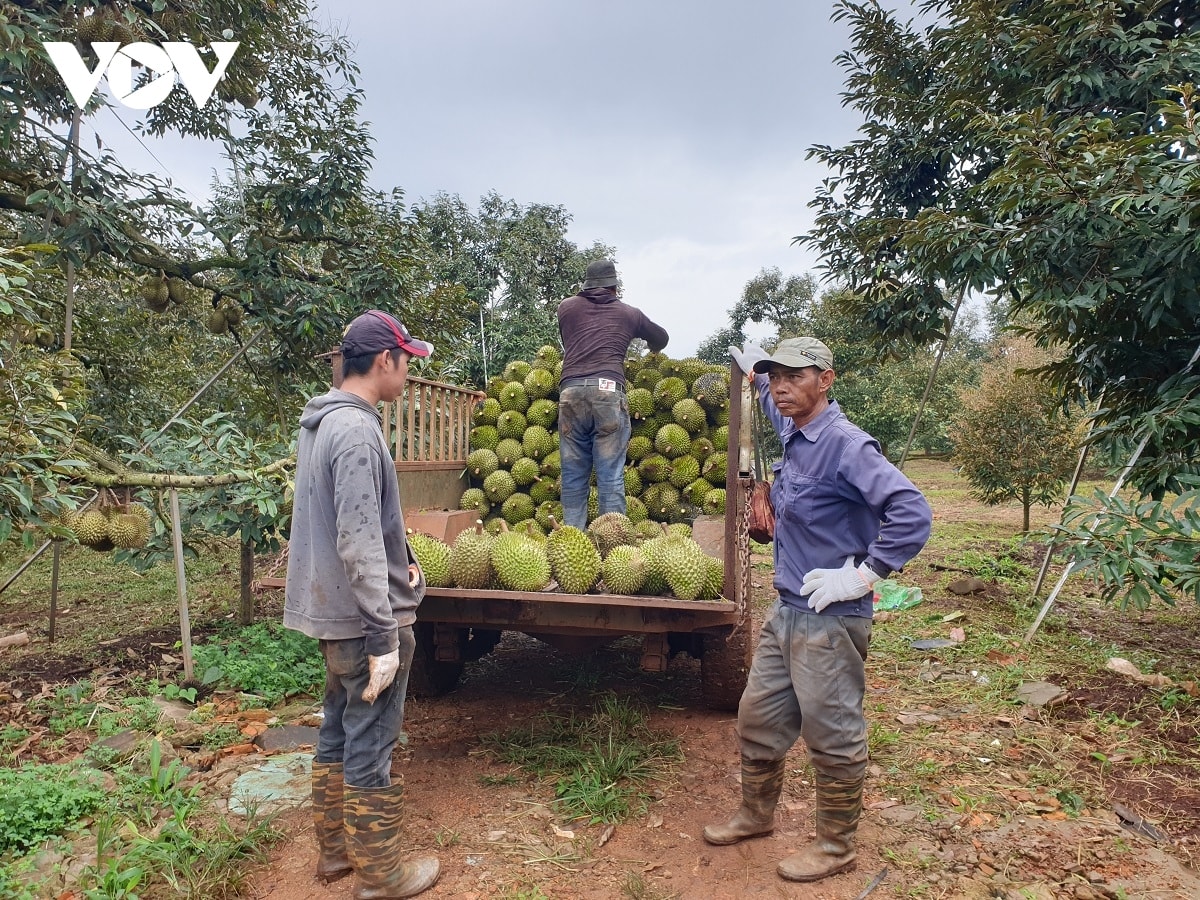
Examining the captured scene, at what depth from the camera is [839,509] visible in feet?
8.53

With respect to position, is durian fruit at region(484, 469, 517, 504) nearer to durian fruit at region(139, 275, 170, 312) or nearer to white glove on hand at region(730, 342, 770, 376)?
white glove on hand at region(730, 342, 770, 376)

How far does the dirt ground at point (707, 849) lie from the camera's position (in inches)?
97.3

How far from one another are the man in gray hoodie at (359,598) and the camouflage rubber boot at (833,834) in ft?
4.34

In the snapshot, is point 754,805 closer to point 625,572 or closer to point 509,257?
point 625,572

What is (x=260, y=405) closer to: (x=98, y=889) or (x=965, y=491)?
(x=98, y=889)

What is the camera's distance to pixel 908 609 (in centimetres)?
629

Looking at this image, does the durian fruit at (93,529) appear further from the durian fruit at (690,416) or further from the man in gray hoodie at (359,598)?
the durian fruit at (690,416)

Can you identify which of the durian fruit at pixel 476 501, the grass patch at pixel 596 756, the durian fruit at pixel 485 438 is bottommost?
the grass patch at pixel 596 756

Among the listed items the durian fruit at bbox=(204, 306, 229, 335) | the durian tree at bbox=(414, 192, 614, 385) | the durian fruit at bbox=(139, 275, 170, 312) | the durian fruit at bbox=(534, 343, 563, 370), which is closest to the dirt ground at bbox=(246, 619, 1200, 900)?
the durian fruit at bbox=(534, 343, 563, 370)

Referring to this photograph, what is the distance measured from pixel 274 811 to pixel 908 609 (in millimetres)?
5343

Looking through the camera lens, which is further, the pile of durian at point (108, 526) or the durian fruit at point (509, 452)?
the durian fruit at point (509, 452)

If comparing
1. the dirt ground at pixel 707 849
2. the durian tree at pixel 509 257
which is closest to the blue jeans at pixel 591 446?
the dirt ground at pixel 707 849

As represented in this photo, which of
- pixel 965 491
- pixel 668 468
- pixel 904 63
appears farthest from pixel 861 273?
pixel 965 491

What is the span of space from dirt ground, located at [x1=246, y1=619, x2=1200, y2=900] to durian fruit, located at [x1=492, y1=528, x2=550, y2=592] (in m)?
0.95
